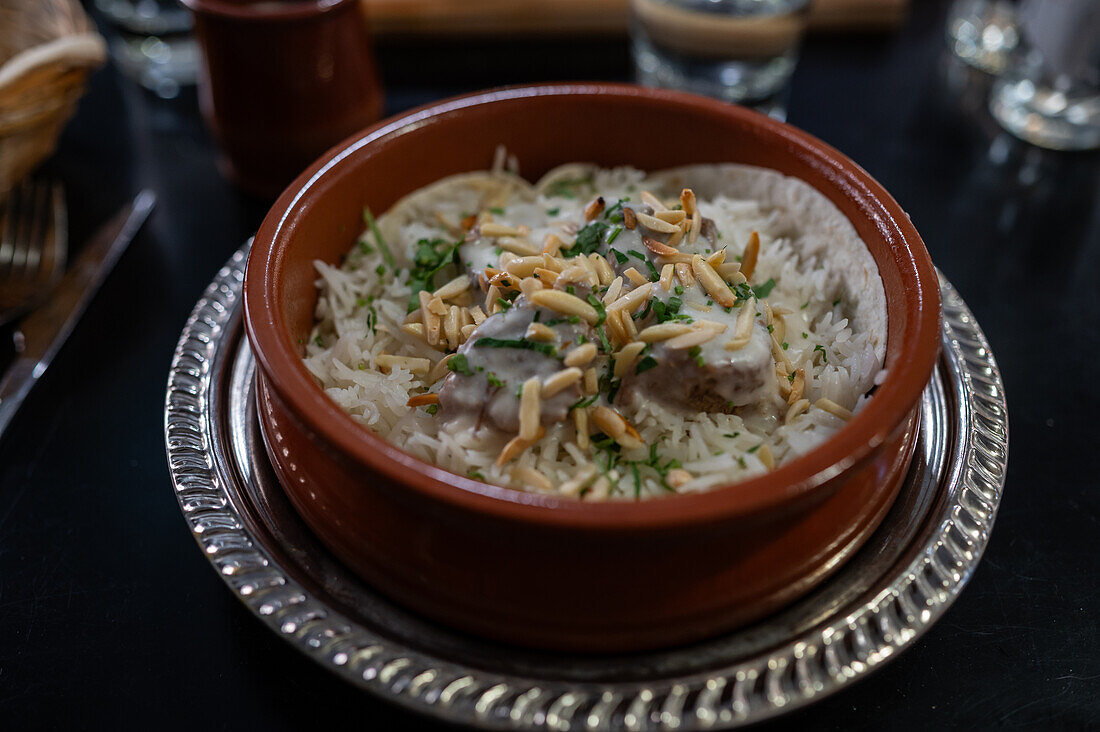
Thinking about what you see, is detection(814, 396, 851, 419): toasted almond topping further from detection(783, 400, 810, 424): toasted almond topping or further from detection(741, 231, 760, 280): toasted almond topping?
detection(741, 231, 760, 280): toasted almond topping

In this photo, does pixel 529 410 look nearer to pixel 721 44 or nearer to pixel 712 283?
pixel 712 283

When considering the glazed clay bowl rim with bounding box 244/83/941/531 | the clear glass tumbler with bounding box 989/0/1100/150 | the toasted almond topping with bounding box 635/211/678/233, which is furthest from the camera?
the clear glass tumbler with bounding box 989/0/1100/150

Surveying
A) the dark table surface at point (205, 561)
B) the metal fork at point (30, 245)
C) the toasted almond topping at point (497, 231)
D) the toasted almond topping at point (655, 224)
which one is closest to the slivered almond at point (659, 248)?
the toasted almond topping at point (655, 224)

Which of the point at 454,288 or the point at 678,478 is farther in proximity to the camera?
the point at 454,288

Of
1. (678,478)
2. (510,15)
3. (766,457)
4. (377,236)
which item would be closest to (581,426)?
(678,478)

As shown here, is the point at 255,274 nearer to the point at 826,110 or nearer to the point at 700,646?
the point at 700,646

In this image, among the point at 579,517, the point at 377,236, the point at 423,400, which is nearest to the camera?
the point at 579,517

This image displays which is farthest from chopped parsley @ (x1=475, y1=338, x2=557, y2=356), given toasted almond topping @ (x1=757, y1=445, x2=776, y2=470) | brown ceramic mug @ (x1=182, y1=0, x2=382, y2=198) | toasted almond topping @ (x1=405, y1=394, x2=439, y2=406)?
brown ceramic mug @ (x1=182, y1=0, x2=382, y2=198)

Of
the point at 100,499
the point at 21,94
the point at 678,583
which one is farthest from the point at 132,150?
the point at 678,583

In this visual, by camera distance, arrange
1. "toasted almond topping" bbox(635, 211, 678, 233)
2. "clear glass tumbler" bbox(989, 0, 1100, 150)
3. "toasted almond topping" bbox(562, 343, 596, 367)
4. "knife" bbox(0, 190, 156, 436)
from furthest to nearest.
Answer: "clear glass tumbler" bbox(989, 0, 1100, 150)
"knife" bbox(0, 190, 156, 436)
"toasted almond topping" bbox(635, 211, 678, 233)
"toasted almond topping" bbox(562, 343, 596, 367)
